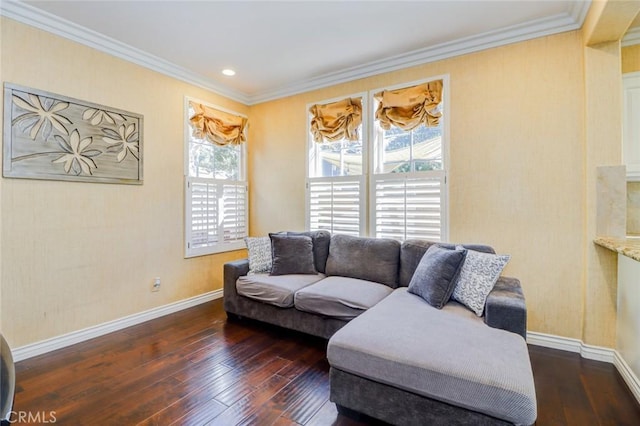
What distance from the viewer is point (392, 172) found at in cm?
332

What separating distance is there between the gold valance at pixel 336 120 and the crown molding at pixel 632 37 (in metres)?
2.29

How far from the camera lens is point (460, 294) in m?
2.25

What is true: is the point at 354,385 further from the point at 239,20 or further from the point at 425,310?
the point at 239,20

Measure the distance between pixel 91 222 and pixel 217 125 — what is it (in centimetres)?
181

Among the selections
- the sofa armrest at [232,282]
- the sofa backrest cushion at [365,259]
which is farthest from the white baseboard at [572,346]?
the sofa armrest at [232,282]

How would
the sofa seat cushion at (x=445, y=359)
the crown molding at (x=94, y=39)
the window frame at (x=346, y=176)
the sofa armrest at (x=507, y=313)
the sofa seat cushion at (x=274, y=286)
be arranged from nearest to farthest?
the sofa seat cushion at (x=445, y=359)
the sofa armrest at (x=507, y=313)
the crown molding at (x=94, y=39)
the sofa seat cushion at (x=274, y=286)
the window frame at (x=346, y=176)

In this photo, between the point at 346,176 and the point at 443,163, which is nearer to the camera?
the point at 443,163

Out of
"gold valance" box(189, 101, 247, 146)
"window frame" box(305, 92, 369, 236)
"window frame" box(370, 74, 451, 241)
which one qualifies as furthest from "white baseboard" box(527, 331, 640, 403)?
"gold valance" box(189, 101, 247, 146)

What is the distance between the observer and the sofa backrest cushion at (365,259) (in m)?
2.89

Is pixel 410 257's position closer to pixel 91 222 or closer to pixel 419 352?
pixel 419 352

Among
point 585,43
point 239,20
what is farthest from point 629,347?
point 239,20

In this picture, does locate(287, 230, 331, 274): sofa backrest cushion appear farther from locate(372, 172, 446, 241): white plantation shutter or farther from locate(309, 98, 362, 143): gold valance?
locate(309, 98, 362, 143): gold valance

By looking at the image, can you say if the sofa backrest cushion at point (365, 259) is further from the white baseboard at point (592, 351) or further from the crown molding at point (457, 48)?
the crown molding at point (457, 48)

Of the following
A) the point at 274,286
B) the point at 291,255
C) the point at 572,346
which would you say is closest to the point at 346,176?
the point at 291,255
